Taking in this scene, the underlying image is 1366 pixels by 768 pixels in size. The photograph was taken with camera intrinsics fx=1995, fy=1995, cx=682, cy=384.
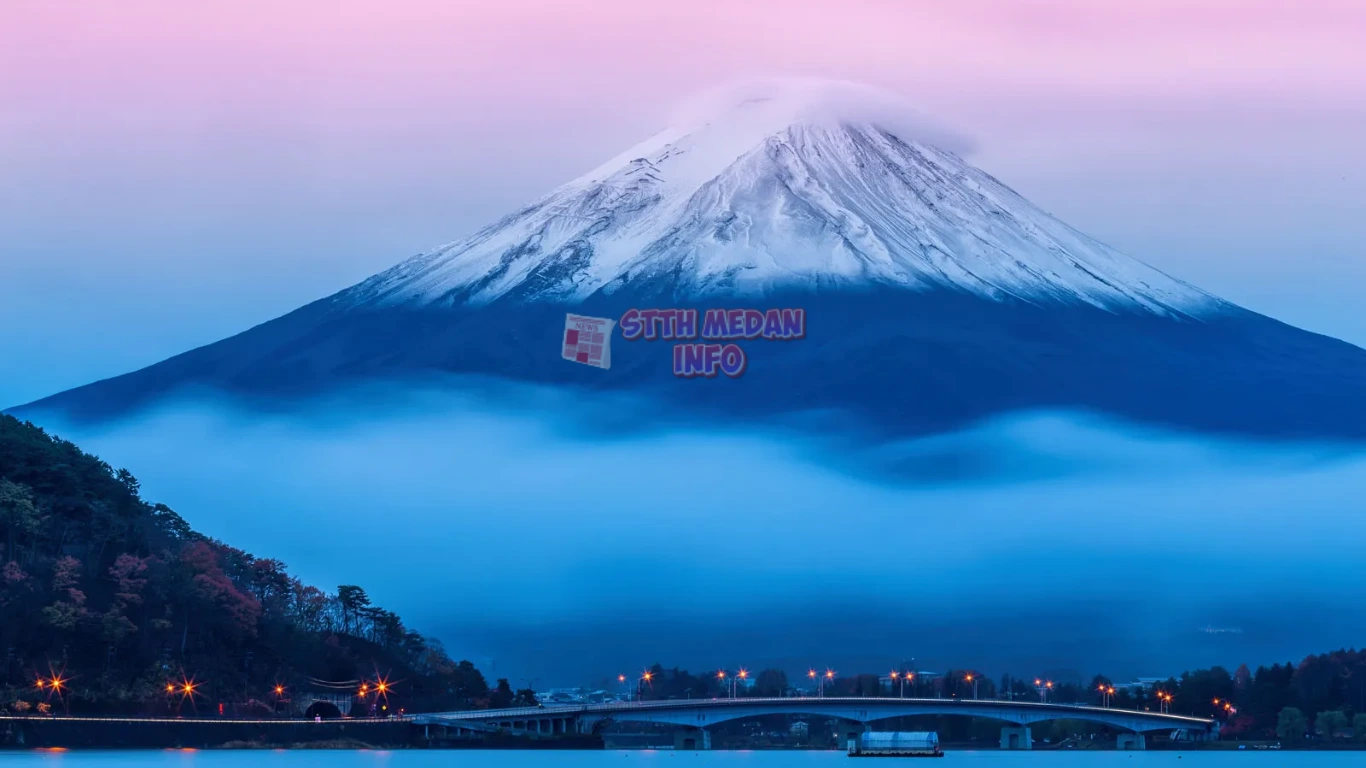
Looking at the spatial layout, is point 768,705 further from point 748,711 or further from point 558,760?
point 558,760

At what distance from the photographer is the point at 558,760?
158500mm

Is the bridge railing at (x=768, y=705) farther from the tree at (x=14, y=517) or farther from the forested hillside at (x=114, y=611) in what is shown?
the tree at (x=14, y=517)

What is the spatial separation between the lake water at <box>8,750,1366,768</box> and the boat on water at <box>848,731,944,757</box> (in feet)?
7.80

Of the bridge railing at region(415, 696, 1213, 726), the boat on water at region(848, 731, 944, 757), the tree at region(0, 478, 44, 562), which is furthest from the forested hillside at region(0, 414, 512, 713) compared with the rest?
the boat on water at region(848, 731, 944, 757)

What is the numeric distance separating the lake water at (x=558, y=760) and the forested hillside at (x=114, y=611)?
7.36 metres

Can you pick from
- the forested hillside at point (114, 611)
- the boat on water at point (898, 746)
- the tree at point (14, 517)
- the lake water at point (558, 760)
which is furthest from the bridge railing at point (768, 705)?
the tree at point (14, 517)

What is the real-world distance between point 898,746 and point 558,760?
31.5 metres

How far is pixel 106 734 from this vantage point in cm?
13788

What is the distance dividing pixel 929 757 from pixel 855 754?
923 centimetres

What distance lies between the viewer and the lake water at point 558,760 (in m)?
122

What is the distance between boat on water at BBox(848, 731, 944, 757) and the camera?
16862 cm

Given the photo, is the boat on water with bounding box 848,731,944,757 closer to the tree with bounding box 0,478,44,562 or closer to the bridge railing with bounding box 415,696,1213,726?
the bridge railing with bounding box 415,696,1213,726

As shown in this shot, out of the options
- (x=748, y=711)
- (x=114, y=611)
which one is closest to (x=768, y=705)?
(x=748, y=711)

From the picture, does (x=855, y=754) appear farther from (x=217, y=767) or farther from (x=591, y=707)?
(x=217, y=767)
